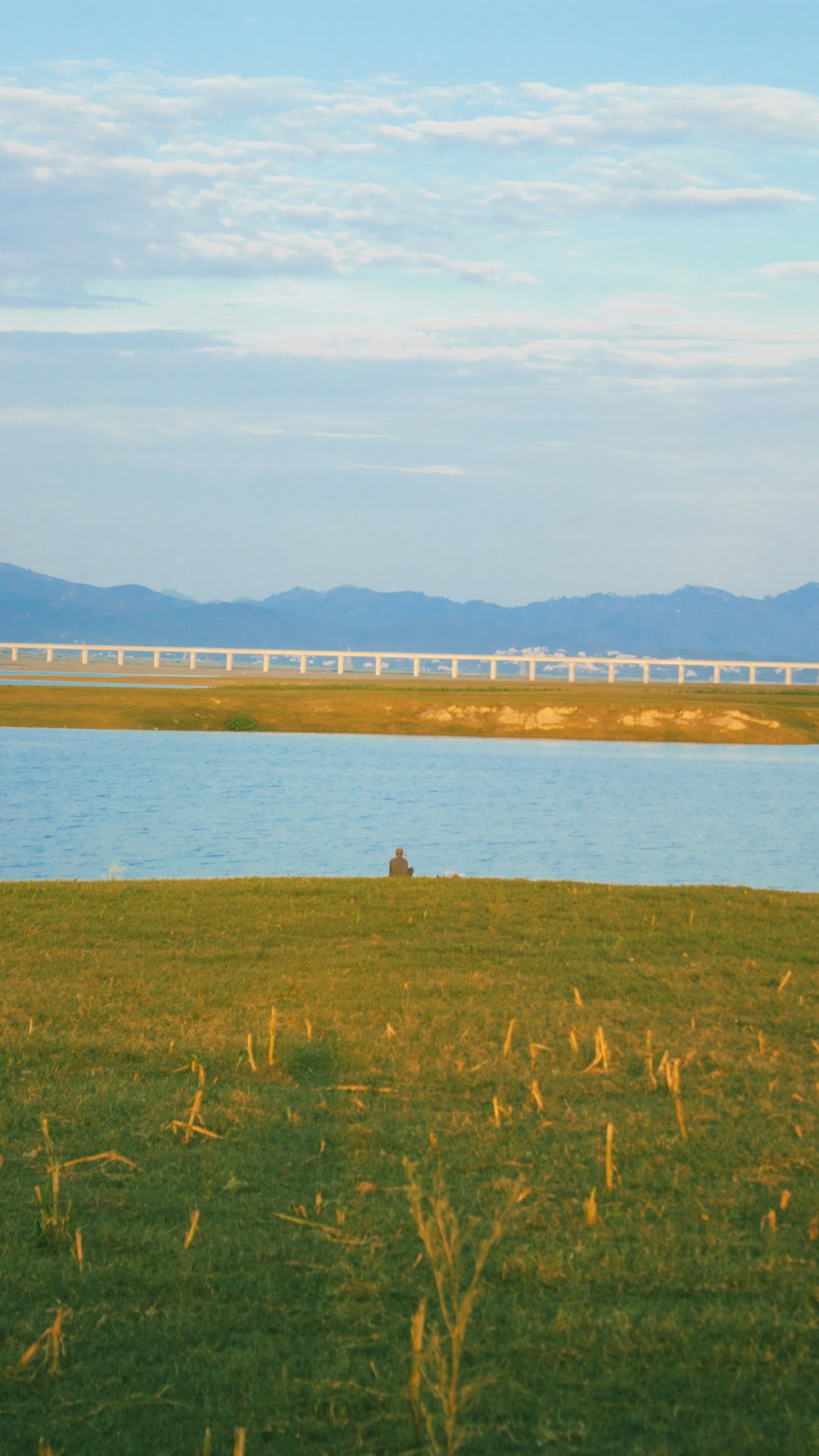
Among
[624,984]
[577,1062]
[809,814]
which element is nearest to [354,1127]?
[577,1062]

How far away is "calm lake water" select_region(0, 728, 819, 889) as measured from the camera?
23.8 meters

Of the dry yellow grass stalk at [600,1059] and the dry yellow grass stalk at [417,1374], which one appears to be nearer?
the dry yellow grass stalk at [417,1374]

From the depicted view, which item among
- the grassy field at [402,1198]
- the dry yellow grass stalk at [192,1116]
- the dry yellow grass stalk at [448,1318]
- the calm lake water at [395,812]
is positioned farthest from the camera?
the calm lake water at [395,812]

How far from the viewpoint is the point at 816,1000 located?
34.2ft

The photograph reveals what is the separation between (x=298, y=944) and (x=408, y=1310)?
24.9 ft

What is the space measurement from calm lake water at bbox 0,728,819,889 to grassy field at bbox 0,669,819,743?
776 cm

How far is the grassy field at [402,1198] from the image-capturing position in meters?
4.49

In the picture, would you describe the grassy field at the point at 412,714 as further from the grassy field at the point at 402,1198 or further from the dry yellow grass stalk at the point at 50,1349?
the dry yellow grass stalk at the point at 50,1349

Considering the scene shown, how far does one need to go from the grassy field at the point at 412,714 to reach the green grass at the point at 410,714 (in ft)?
0.24

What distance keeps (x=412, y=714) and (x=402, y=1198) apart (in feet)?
191

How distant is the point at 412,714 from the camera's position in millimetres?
64500

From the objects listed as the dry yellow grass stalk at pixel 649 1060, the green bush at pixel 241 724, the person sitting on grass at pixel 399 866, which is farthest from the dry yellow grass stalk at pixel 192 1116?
the green bush at pixel 241 724

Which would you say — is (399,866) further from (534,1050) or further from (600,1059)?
(600,1059)

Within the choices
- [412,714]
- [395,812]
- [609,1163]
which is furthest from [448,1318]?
[412,714]
